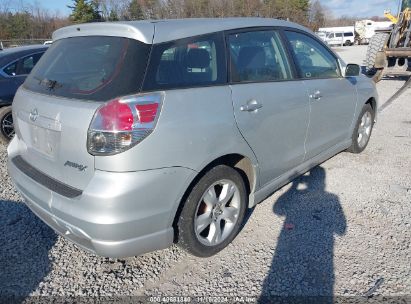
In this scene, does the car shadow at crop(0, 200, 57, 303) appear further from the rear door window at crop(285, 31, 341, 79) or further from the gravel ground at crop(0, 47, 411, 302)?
the rear door window at crop(285, 31, 341, 79)

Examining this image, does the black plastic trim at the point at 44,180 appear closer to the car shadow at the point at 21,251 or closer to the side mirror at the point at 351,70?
the car shadow at the point at 21,251

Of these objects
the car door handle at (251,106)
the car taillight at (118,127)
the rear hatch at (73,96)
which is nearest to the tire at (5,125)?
the rear hatch at (73,96)

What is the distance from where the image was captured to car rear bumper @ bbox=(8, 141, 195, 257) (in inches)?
81.5

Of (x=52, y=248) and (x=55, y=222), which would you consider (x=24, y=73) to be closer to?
(x=52, y=248)

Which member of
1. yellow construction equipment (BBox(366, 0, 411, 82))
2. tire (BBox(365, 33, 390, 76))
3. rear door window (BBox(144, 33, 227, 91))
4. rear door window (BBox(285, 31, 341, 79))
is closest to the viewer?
rear door window (BBox(144, 33, 227, 91))

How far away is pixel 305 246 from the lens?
290 centimetres

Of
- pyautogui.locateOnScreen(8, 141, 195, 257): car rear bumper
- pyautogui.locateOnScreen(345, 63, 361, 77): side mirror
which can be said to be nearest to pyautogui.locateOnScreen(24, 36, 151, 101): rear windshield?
pyautogui.locateOnScreen(8, 141, 195, 257): car rear bumper

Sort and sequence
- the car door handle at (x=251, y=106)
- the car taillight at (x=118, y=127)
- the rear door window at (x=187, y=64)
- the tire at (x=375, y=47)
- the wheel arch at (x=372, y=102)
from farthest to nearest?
the tire at (x=375, y=47), the wheel arch at (x=372, y=102), the car door handle at (x=251, y=106), the rear door window at (x=187, y=64), the car taillight at (x=118, y=127)

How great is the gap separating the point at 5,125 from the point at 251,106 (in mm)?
4860

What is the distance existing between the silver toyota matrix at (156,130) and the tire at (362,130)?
1.76 m

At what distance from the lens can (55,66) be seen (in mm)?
2633

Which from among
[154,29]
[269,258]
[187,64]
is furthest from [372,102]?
[154,29]

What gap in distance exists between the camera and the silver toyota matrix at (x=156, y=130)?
209cm

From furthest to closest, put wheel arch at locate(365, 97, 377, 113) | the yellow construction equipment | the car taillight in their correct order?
1. the yellow construction equipment
2. wheel arch at locate(365, 97, 377, 113)
3. the car taillight
